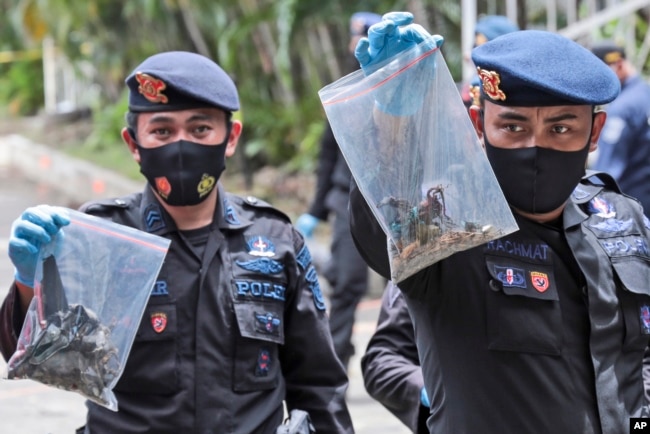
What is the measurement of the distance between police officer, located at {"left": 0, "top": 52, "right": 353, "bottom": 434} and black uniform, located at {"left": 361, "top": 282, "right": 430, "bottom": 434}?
0.45 feet

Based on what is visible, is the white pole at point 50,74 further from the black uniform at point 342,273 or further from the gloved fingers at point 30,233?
the gloved fingers at point 30,233

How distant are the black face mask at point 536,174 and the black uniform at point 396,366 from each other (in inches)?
19.3

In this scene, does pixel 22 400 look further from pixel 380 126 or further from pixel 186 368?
pixel 380 126

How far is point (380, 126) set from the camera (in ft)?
7.82

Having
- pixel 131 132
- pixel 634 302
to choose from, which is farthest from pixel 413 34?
pixel 131 132

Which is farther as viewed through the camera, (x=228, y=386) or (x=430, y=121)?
(x=228, y=386)

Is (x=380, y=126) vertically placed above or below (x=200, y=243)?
above

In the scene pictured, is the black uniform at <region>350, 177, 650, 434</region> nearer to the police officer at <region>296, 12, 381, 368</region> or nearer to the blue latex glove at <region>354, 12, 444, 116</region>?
the blue latex glove at <region>354, 12, 444, 116</region>

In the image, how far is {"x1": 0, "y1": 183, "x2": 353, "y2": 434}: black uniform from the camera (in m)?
2.99

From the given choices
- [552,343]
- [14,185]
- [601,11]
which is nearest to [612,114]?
[601,11]

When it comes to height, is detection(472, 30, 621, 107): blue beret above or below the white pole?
above

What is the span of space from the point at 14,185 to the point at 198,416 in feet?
49.8

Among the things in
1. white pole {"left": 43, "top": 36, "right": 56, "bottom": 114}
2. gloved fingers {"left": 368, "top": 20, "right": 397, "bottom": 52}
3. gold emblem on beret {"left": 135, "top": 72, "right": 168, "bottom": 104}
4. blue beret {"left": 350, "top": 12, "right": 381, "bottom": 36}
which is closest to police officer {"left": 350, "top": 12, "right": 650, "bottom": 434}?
gloved fingers {"left": 368, "top": 20, "right": 397, "bottom": 52}

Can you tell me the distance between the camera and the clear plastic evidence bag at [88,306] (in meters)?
2.81
